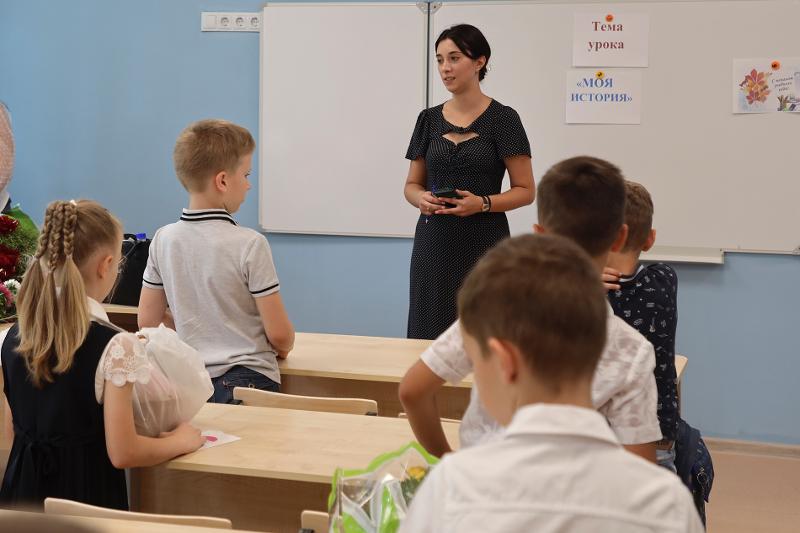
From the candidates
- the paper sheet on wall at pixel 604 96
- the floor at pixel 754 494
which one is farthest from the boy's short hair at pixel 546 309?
the paper sheet on wall at pixel 604 96

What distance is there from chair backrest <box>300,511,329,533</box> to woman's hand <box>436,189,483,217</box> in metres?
1.68

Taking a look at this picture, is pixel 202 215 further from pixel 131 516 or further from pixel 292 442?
pixel 131 516

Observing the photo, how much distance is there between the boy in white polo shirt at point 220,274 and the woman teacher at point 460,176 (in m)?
0.82

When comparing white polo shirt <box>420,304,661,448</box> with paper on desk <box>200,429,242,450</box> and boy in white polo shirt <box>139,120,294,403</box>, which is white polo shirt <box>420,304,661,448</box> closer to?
paper on desk <box>200,429,242,450</box>

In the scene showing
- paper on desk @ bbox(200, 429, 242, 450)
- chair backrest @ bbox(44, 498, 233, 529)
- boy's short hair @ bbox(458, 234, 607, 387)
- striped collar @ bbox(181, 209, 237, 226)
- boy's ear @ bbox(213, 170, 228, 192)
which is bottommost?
chair backrest @ bbox(44, 498, 233, 529)

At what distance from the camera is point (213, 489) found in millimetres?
2211

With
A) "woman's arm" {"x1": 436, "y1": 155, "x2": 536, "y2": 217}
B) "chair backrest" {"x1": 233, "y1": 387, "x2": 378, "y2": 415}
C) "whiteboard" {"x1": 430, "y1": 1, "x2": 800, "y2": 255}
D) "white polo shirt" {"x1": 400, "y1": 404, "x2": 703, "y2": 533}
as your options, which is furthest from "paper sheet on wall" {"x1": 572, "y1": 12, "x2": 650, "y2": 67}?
"white polo shirt" {"x1": 400, "y1": 404, "x2": 703, "y2": 533}

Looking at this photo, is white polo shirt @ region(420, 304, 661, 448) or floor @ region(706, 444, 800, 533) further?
floor @ region(706, 444, 800, 533)

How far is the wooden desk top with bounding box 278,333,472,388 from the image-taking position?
105 inches

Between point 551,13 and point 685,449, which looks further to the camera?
point 551,13

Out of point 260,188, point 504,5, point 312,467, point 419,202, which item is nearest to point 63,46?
point 260,188

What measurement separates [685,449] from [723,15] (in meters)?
2.70

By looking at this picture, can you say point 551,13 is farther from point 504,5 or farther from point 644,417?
point 644,417

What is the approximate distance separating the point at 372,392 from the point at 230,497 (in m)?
0.76
